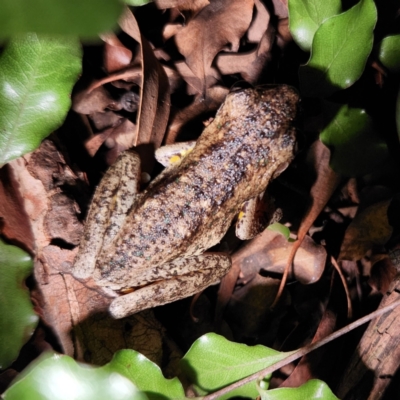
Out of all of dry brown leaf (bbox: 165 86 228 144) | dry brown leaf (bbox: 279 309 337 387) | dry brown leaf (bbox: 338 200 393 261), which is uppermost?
dry brown leaf (bbox: 165 86 228 144)

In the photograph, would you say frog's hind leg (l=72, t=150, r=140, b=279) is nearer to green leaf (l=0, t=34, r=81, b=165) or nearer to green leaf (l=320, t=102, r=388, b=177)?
green leaf (l=0, t=34, r=81, b=165)

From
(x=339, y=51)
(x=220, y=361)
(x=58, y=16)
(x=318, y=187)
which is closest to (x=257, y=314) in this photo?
(x=220, y=361)

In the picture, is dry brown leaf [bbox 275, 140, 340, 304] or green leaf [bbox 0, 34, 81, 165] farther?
dry brown leaf [bbox 275, 140, 340, 304]

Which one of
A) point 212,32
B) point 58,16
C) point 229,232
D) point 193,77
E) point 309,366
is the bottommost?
point 309,366

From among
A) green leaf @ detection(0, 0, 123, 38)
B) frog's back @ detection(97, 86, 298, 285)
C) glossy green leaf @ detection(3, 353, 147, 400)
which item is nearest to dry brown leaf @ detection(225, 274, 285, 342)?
frog's back @ detection(97, 86, 298, 285)

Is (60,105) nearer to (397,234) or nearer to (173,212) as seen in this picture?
(173,212)

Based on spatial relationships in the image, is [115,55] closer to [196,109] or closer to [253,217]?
[196,109]

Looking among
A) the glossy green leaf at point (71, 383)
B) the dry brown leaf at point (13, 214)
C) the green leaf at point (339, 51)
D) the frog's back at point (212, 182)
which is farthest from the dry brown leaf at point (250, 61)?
Answer: the glossy green leaf at point (71, 383)
